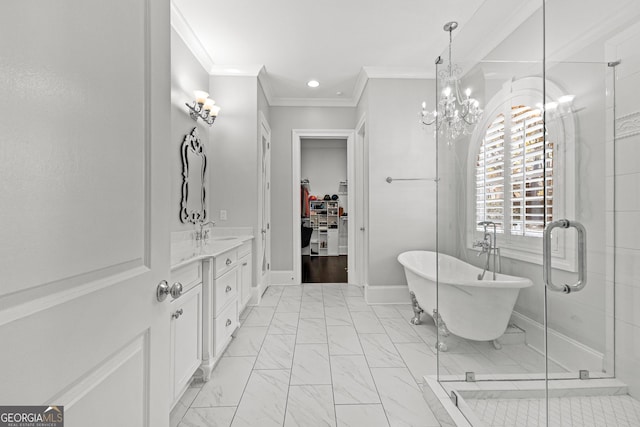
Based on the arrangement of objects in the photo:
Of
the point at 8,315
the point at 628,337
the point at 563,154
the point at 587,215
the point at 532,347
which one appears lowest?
the point at 532,347

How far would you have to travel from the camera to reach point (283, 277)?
4480mm

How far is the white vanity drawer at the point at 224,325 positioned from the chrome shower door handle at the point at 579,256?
189 centimetres

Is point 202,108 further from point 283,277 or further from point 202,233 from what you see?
point 283,277

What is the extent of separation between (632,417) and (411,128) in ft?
10.1

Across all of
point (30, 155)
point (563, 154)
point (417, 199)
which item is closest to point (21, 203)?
point (30, 155)

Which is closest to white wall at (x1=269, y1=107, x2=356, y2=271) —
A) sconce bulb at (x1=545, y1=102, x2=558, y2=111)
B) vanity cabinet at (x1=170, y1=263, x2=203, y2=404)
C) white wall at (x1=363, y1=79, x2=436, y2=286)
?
white wall at (x1=363, y1=79, x2=436, y2=286)

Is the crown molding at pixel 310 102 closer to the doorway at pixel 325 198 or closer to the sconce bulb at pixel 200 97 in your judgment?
the sconce bulb at pixel 200 97

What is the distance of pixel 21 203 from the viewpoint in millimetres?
470

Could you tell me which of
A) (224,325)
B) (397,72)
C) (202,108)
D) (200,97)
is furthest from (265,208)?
(397,72)

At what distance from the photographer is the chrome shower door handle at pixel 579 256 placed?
48.2 inches

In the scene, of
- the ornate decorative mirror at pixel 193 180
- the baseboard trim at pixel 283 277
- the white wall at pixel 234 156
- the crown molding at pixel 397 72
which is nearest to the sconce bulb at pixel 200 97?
the ornate decorative mirror at pixel 193 180

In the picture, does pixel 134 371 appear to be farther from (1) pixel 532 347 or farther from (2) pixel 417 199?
(2) pixel 417 199

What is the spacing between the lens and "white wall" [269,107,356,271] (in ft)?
14.7

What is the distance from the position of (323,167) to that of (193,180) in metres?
5.26
